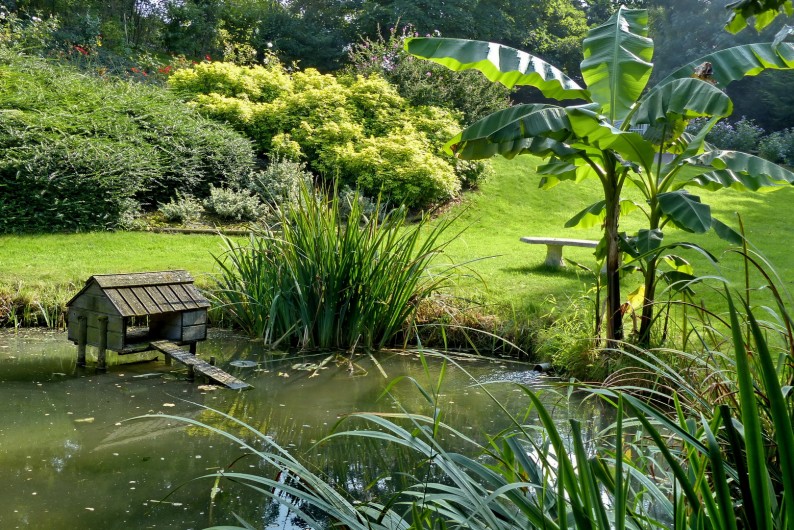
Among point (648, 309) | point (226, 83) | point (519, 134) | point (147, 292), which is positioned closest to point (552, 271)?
point (648, 309)

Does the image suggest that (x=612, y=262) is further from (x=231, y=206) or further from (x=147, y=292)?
(x=231, y=206)

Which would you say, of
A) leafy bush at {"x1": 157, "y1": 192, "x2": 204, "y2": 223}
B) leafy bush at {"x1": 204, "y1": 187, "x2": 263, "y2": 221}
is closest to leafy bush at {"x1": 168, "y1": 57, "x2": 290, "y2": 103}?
leafy bush at {"x1": 204, "y1": 187, "x2": 263, "y2": 221}

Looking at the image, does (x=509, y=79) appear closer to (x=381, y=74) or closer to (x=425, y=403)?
(x=425, y=403)

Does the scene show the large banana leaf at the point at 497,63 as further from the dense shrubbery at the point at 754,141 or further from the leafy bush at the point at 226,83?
the dense shrubbery at the point at 754,141

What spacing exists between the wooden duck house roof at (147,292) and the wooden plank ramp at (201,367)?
0.28 meters

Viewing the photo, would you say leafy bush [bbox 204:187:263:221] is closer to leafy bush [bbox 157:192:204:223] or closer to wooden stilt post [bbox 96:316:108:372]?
leafy bush [bbox 157:192:204:223]

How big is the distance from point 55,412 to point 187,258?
4943mm

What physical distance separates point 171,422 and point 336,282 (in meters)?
2.20

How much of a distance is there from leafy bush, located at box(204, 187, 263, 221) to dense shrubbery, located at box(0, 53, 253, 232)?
1.77ft

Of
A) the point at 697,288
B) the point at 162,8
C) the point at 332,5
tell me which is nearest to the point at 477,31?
the point at 332,5

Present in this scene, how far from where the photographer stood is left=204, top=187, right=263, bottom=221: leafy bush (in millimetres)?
12500

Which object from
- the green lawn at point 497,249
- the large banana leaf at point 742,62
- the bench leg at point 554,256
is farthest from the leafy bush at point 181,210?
the large banana leaf at point 742,62

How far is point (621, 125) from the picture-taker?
6.32m

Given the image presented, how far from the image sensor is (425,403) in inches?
233
